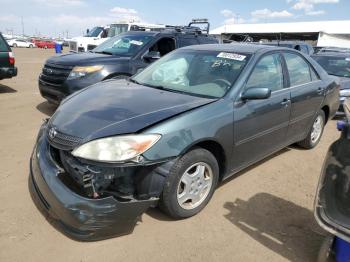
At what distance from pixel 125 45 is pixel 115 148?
5.03 m

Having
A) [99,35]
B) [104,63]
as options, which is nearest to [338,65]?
[104,63]

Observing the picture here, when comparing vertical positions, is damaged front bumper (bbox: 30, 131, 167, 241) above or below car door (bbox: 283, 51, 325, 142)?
below

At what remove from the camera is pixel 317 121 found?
5.42 metres

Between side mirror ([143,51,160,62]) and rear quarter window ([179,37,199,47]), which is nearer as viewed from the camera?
side mirror ([143,51,160,62])

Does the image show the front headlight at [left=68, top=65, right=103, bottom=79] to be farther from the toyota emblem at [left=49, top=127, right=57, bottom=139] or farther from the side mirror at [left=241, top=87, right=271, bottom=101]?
the side mirror at [left=241, top=87, right=271, bottom=101]

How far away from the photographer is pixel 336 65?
9000mm

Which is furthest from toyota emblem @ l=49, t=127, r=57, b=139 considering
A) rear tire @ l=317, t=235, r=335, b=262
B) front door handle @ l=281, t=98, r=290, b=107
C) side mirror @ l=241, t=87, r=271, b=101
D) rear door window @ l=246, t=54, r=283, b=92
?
front door handle @ l=281, t=98, r=290, b=107

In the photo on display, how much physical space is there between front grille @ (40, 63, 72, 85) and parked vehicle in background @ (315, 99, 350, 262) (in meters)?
5.04

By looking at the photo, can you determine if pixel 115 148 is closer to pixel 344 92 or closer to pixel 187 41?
pixel 187 41

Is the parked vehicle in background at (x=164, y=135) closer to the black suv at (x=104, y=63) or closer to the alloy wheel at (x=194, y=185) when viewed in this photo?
the alloy wheel at (x=194, y=185)

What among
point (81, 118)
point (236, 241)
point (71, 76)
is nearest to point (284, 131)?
point (236, 241)

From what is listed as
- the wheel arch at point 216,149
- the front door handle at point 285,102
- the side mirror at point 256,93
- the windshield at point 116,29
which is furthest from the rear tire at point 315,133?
the windshield at point 116,29

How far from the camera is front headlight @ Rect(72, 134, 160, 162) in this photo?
8.87 feet

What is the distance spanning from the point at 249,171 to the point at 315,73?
6.24 feet
